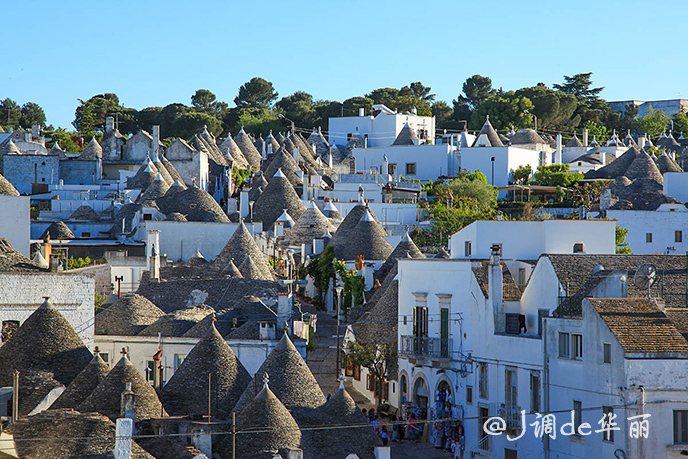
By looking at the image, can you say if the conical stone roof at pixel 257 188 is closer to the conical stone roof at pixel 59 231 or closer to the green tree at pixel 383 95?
the conical stone roof at pixel 59 231

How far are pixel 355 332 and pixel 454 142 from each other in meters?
44.4

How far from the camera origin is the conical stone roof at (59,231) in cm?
5625

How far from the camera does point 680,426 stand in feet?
88.1

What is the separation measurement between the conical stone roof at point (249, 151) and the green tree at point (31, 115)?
33.2 metres

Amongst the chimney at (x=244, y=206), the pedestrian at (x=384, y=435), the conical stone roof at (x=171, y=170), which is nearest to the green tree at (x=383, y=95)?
the conical stone roof at (x=171, y=170)

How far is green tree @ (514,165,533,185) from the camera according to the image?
74750mm

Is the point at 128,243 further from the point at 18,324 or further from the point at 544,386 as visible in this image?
the point at 544,386

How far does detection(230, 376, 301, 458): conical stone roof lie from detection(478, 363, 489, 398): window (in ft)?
27.5

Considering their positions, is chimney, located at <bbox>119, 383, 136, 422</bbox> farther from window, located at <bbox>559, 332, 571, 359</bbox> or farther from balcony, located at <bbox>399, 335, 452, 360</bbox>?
balcony, located at <bbox>399, 335, 452, 360</bbox>

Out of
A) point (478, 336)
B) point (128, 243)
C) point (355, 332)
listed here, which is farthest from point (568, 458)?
point (128, 243)

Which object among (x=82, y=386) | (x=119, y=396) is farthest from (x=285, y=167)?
(x=119, y=396)

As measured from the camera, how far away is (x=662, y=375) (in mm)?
26781

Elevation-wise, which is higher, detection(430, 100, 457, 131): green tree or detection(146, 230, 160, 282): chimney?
detection(430, 100, 457, 131): green tree


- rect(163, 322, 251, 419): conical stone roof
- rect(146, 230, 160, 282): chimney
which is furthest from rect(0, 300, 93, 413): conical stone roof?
rect(146, 230, 160, 282): chimney
